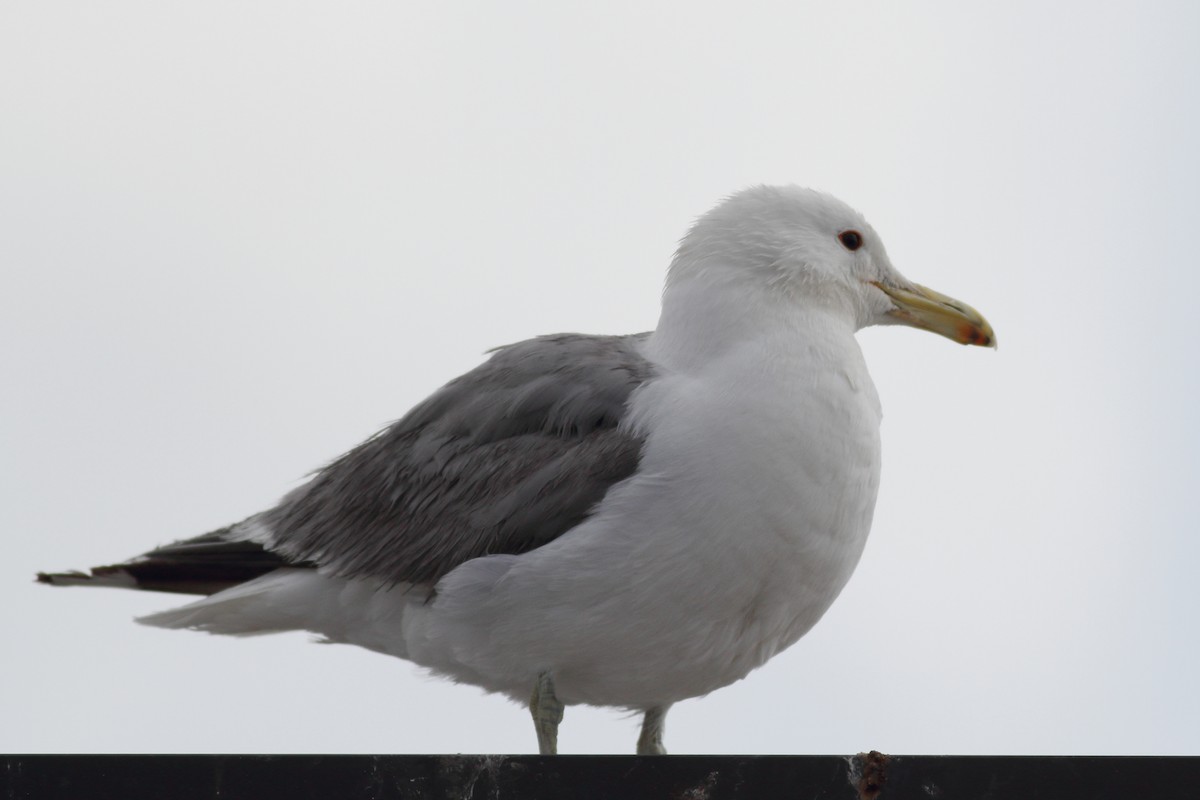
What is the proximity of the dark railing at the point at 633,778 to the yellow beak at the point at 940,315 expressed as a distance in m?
2.05

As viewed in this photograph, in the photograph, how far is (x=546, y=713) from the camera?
3953mm

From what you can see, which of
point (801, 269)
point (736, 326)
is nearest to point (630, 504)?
point (736, 326)

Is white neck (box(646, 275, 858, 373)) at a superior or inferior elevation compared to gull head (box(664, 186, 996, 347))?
inferior

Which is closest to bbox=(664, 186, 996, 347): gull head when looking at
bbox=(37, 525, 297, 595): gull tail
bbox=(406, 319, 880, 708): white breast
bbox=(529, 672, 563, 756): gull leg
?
bbox=(406, 319, 880, 708): white breast

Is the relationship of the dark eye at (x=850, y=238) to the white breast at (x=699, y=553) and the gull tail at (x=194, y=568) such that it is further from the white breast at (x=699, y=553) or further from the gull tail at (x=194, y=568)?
the gull tail at (x=194, y=568)

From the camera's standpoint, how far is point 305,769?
2.64 metres

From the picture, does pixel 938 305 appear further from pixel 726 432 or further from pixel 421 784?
pixel 421 784

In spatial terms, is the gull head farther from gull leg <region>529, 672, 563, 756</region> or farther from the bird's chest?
gull leg <region>529, 672, 563, 756</region>

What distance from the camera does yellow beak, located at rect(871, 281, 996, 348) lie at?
4500mm

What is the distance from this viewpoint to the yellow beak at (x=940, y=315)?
4.50 m

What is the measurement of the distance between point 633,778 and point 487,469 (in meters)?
1.64

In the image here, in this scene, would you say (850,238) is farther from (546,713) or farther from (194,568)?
(194,568)

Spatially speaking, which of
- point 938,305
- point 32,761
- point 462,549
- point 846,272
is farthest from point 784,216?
point 32,761

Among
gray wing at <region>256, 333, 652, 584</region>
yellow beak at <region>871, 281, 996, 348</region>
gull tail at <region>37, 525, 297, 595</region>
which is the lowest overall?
gull tail at <region>37, 525, 297, 595</region>
